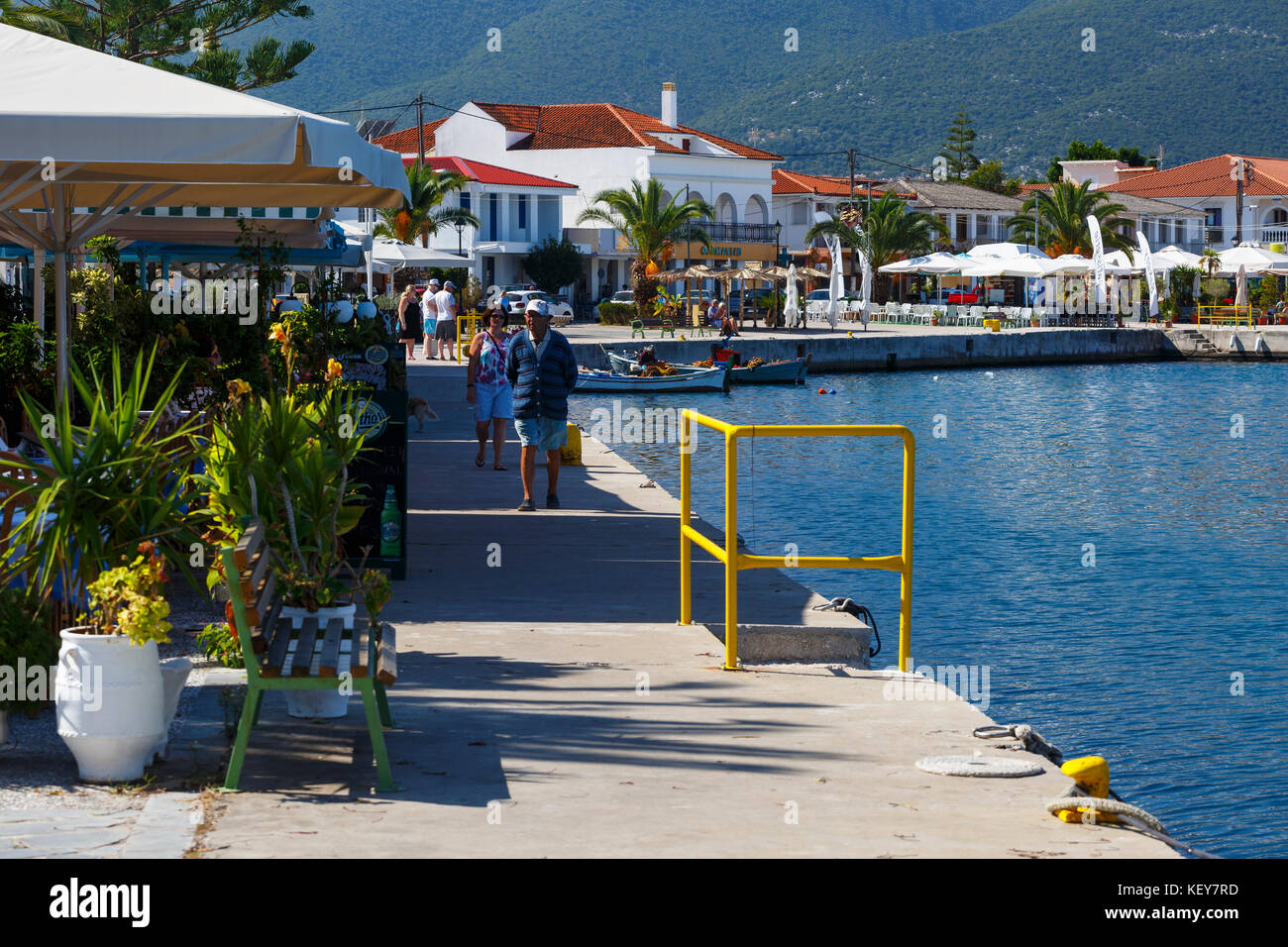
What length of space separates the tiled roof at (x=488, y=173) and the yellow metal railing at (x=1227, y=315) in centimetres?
3014

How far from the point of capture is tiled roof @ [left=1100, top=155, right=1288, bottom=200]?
10044 centimetres

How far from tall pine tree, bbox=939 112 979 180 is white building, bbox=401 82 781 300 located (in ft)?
166

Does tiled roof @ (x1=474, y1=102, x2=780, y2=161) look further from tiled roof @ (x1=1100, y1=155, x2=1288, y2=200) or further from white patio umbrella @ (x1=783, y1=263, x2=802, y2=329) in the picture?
tiled roof @ (x1=1100, y1=155, x2=1288, y2=200)

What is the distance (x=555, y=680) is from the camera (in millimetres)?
7473

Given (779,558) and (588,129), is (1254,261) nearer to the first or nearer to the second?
(588,129)

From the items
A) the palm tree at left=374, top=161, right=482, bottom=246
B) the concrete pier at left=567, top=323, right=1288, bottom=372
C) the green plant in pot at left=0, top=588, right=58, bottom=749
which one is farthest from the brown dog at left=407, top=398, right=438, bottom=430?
the palm tree at left=374, top=161, right=482, bottom=246

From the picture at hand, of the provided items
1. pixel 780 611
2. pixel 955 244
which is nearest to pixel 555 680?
pixel 780 611

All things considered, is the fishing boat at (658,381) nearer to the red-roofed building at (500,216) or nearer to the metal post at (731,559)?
the metal post at (731,559)

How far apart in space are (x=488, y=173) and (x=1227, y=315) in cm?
3350

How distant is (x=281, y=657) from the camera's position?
18.8ft

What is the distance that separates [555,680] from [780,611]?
6.33 ft

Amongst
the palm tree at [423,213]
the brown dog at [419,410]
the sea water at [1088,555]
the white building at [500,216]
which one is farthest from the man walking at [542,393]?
the white building at [500,216]

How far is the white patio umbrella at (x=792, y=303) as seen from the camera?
5594cm
